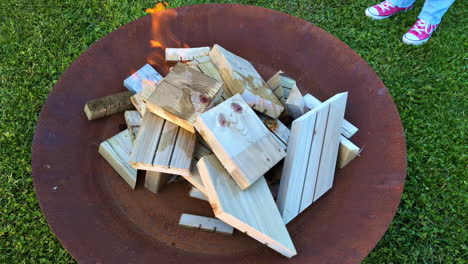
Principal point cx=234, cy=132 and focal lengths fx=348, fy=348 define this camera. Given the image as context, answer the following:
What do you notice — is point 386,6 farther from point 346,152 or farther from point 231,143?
point 231,143

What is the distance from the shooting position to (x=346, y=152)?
1.52 m

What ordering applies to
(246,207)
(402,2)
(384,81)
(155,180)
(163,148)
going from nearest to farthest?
(246,207) → (163,148) → (155,180) → (384,81) → (402,2)

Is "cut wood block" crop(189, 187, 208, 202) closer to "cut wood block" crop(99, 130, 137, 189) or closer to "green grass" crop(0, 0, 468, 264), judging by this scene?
"cut wood block" crop(99, 130, 137, 189)

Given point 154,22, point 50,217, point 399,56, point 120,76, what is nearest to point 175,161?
point 50,217

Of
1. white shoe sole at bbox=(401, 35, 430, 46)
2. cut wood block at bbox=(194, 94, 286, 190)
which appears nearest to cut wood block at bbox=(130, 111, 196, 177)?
cut wood block at bbox=(194, 94, 286, 190)

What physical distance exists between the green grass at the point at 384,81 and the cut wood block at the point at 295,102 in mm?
1162

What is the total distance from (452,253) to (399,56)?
1774 millimetres

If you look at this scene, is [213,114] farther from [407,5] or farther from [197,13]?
[407,5]

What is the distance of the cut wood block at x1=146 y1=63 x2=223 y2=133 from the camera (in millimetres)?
1376

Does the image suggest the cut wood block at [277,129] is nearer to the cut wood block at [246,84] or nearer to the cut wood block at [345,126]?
the cut wood block at [246,84]

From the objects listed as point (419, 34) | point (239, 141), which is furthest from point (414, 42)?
point (239, 141)

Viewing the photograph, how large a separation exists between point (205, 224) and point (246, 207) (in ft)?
0.89

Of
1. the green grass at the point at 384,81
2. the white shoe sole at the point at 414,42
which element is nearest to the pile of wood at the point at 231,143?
the green grass at the point at 384,81

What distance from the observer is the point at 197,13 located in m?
1.93
